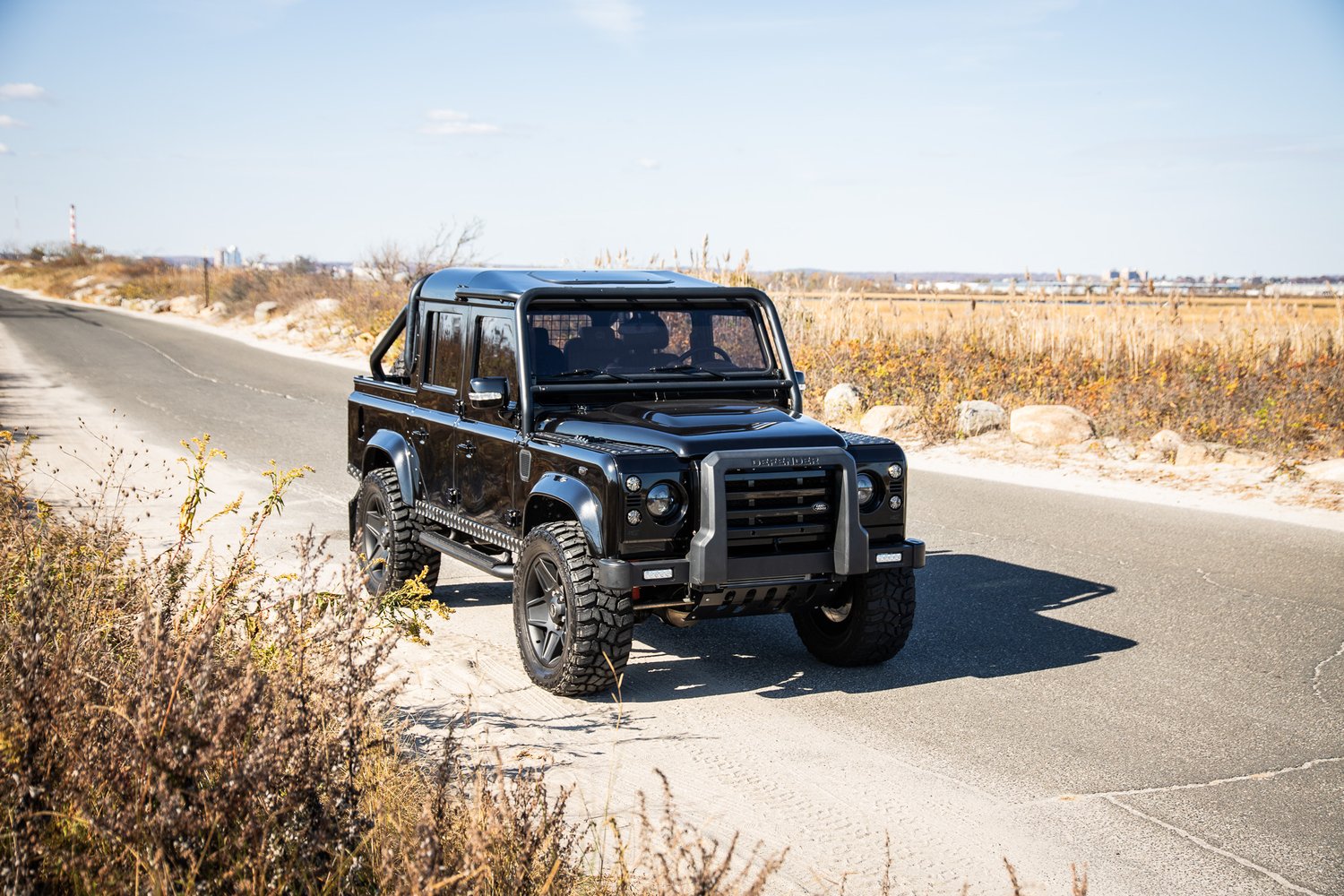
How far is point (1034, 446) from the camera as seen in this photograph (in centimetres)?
1516

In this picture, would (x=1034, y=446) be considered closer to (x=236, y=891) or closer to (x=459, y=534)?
(x=459, y=534)

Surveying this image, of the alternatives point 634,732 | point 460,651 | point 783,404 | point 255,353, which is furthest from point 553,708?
point 255,353

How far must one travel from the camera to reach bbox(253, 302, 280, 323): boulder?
43.4 m

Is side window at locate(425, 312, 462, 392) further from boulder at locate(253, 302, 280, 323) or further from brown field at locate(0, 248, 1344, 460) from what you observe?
boulder at locate(253, 302, 280, 323)

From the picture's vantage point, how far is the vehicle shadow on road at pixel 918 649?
21.3 ft

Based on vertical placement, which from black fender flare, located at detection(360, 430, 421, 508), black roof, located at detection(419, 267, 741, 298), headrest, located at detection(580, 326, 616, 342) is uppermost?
black roof, located at detection(419, 267, 741, 298)

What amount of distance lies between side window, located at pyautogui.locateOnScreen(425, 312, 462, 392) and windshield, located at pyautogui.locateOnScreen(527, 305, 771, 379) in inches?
31.6

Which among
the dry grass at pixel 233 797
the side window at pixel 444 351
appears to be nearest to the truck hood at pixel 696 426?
the side window at pixel 444 351

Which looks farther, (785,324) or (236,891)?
(785,324)

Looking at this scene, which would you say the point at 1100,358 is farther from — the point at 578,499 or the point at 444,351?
the point at 578,499

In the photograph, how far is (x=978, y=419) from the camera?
15.9 metres

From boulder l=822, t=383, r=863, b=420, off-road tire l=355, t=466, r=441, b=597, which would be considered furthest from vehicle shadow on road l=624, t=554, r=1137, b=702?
boulder l=822, t=383, r=863, b=420

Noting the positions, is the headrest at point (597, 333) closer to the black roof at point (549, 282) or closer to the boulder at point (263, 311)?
the black roof at point (549, 282)

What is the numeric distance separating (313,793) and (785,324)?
18172 millimetres
